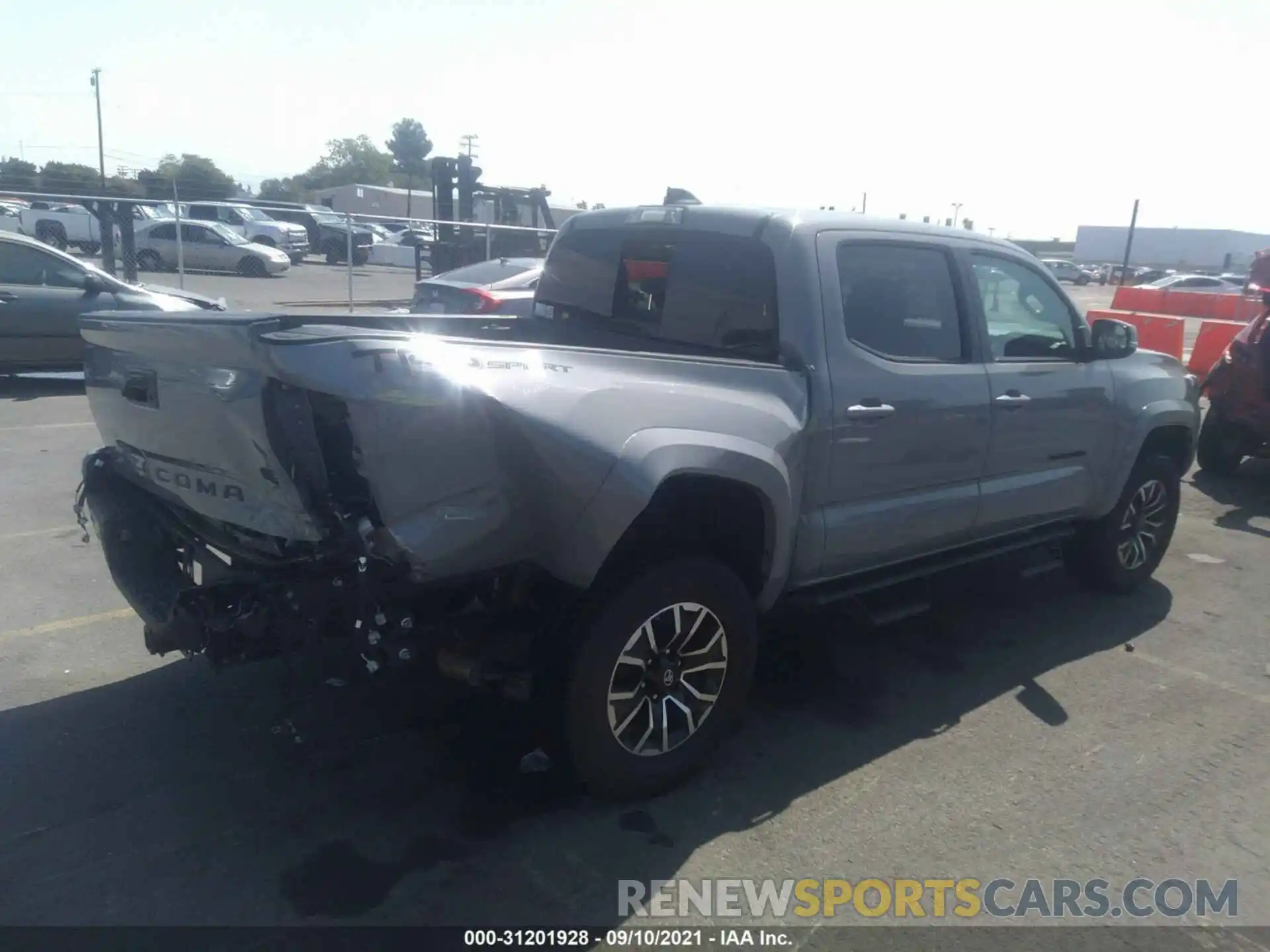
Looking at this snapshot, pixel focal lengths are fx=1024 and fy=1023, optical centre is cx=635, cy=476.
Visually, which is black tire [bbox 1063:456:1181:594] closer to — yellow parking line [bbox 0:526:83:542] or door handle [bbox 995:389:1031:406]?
door handle [bbox 995:389:1031:406]

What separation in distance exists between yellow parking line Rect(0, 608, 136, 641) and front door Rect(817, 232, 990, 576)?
3.50 m

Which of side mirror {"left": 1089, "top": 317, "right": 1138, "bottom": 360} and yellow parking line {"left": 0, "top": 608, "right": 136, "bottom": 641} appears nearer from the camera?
yellow parking line {"left": 0, "top": 608, "right": 136, "bottom": 641}

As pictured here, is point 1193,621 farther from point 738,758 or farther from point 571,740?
point 571,740

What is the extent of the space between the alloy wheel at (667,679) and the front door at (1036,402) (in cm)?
179

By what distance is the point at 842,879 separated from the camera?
10.8 ft

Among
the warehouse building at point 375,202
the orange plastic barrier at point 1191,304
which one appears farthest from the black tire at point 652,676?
the warehouse building at point 375,202

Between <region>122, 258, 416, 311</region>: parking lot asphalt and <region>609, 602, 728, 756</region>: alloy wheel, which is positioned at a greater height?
<region>609, 602, 728, 756</region>: alloy wheel

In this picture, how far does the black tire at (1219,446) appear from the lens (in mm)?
9078

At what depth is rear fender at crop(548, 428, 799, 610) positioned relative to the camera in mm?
3201

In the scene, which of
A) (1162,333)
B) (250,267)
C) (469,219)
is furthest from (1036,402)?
(250,267)

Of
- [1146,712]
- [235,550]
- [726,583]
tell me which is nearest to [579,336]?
[726,583]

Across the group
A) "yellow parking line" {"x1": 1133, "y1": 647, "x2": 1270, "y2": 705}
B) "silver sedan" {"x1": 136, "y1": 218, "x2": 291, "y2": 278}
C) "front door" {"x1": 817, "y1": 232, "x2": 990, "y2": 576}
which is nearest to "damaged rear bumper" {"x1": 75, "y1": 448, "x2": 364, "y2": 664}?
"front door" {"x1": 817, "y1": 232, "x2": 990, "y2": 576}

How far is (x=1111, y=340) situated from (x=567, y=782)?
373 cm

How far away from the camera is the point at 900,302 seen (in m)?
4.45
